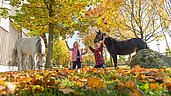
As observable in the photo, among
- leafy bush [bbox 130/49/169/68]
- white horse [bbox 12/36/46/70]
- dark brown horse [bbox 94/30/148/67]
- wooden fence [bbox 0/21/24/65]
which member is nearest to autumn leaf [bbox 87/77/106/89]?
leafy bush [bbox 130/49/169/68]

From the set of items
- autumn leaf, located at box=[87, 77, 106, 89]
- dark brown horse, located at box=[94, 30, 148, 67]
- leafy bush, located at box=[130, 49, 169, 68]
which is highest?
dark brown horse, located at box=[94, 30, 148, 67]

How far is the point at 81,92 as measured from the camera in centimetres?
212

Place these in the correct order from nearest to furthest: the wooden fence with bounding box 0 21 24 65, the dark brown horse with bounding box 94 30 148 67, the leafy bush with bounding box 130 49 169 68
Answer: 1. the leafy bush with bounding box 130 49 169 68
2. the dark brown horse with bounding box 94 30 148 67
3. the wooden fence with bounding box 0 21 24 65

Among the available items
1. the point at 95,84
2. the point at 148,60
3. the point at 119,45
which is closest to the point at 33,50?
the point at 119,45

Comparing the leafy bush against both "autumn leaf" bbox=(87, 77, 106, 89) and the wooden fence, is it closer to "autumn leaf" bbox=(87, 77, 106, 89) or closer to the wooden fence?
"autumn leaf" bbox=(87, 77, 106, 89)

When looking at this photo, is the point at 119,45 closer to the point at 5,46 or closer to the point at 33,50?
the point at 33,50

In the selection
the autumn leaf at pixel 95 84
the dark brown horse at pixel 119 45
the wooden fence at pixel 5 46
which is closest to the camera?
the autumn leaf at pixel 95 84

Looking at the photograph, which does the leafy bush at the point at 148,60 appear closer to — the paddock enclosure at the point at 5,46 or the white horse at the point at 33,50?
the white horse at the point at 33,50

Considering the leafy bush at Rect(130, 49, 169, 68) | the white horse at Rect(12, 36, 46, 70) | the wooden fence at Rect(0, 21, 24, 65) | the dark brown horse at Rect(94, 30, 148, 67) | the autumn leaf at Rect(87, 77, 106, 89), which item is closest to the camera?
the autumn leaf at Rect(87, 77, 106, 89)

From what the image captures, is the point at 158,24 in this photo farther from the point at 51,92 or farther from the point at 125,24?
the point at 51,92

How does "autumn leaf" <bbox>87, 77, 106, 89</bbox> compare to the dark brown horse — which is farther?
the dark brown horse

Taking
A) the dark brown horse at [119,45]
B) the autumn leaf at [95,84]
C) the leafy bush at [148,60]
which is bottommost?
the autumn leaf at [95,84]

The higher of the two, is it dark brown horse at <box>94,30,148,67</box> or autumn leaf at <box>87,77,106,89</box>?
dark brown horse at <box>94,30,148,67</box>

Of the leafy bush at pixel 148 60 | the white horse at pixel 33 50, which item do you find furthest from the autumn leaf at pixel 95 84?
the white horse at pixel 33 50
